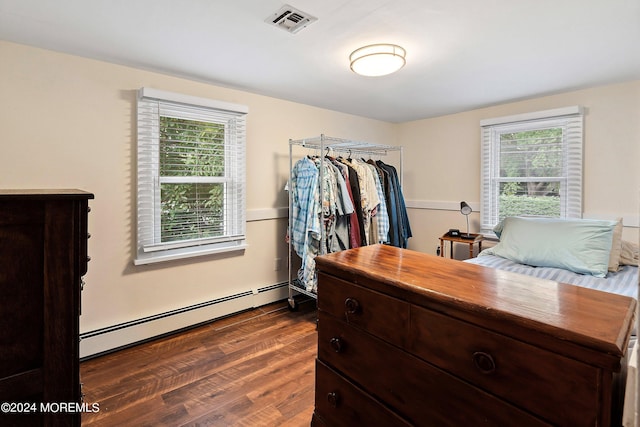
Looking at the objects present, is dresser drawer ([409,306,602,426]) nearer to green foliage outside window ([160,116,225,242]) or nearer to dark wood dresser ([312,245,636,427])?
dark wood dresser ([312,245,636,427])

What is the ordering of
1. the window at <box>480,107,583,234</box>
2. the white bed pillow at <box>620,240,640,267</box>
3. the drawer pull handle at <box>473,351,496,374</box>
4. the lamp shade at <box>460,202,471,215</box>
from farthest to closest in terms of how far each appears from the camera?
the lamp shade at <box>460,202,471,215</box>, the window at <box>480,107,583,234</box>, the white bed pillow at <box>620,240,640,267</box>, the drawer pull handle at <box>473,351,496,374</box>

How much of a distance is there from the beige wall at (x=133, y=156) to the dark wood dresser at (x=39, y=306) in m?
1.49

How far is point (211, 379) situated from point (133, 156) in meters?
1.75

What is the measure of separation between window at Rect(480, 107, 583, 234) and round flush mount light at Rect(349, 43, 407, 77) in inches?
75.9

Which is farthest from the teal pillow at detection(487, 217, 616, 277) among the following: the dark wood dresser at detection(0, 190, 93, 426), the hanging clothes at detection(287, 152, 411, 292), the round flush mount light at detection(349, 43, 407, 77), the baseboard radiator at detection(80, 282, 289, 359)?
the dark wood dresser at detection(0, 190, 93, 426)

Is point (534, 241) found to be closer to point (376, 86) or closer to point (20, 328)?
point (376, 86)

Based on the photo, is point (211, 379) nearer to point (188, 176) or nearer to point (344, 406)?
point (344, 406)

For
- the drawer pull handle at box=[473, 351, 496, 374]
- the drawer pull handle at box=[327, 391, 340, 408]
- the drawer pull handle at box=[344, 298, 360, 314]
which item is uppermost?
the drawer pull handle at box=[344, 298, 360, 314]

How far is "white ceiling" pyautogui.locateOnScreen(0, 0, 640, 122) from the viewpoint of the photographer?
5.28 feet

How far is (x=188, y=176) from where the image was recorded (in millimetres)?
2703

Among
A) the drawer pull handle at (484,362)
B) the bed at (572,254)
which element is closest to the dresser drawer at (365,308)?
the drawer pull handle at (484,362)

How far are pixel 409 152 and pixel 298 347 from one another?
3052mm

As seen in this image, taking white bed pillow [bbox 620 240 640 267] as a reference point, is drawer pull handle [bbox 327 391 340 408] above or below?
below

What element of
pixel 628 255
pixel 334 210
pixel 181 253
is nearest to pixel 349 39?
pixel 334 210
